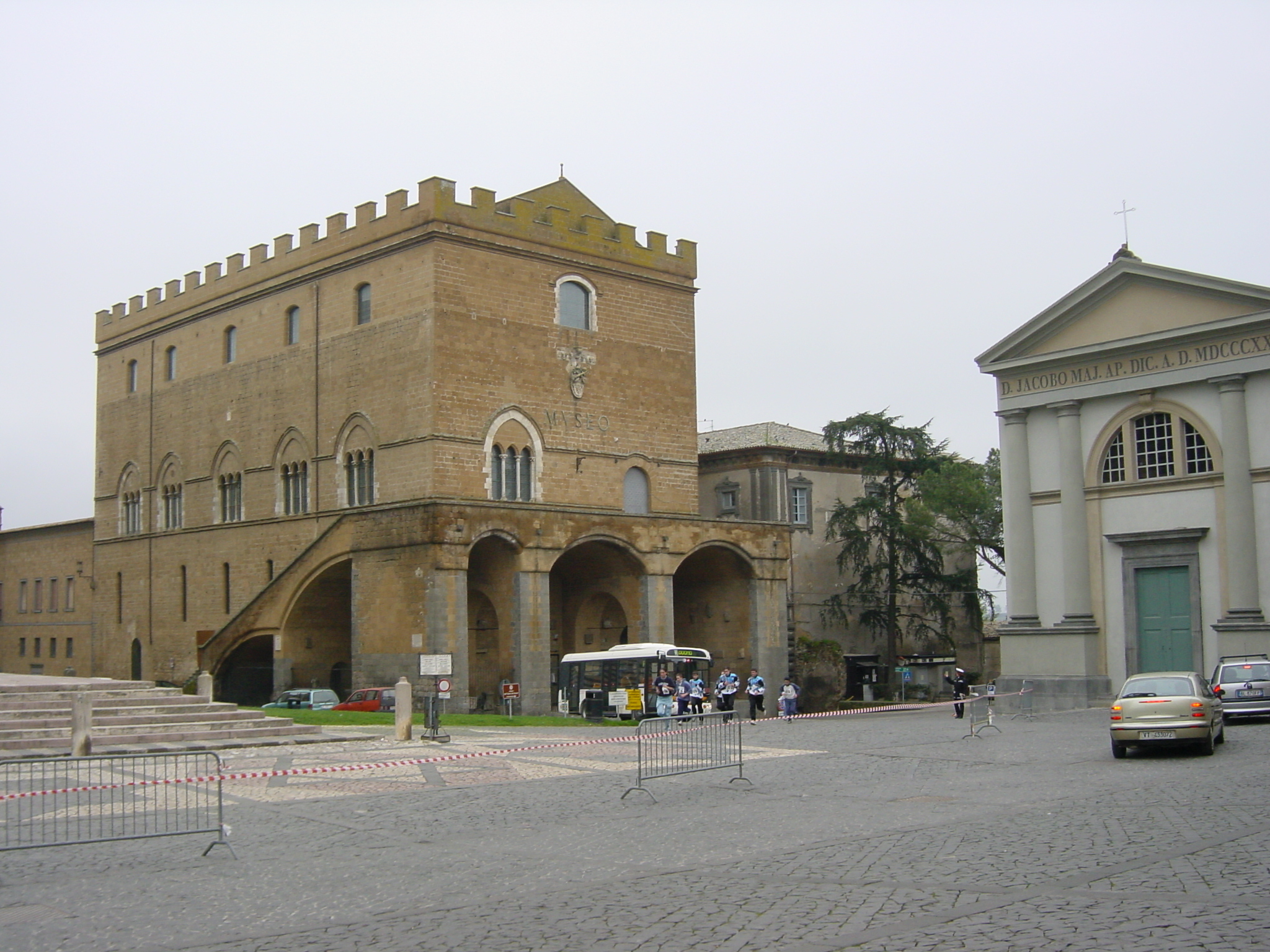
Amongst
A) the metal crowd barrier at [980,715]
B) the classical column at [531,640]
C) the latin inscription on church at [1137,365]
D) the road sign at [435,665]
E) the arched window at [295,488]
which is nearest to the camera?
the metal crowd barrier at [980,715]

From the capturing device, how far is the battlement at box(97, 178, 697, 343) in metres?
41.8

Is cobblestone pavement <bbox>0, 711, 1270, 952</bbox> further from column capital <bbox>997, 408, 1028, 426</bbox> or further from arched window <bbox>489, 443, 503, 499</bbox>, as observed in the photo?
arched window <bbox>489, 443, 503, 499</bbox>

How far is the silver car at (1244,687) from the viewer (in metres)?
24.5

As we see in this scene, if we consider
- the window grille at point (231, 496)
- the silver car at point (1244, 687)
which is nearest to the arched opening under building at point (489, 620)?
the window grille at point (231, 496)

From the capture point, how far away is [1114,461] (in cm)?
3353

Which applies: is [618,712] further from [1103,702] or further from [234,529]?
[234,529]

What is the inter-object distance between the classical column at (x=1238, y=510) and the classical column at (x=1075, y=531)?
11.2 feet

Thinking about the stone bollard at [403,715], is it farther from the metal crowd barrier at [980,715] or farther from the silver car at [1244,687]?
the silver car at [1244,687]

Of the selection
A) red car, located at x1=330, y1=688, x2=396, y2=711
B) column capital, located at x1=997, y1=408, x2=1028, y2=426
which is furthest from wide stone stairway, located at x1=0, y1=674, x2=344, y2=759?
column capital, located at x1=997, y1=408, x2=1028, y2=426

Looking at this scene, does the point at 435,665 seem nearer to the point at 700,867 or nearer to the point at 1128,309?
the point at 1128,309

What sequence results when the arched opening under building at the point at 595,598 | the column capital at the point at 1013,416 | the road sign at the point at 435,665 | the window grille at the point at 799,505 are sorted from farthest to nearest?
the window grille at the point at 799,505
the arched opening under building at the point at 595,598
the column capital at the point at 1013,416
the road sign at the point at 435,665

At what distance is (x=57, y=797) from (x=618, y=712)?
21.9 m

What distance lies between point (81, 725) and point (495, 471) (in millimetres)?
22136

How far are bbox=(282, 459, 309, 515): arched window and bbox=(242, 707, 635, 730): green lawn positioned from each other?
12.3 m
